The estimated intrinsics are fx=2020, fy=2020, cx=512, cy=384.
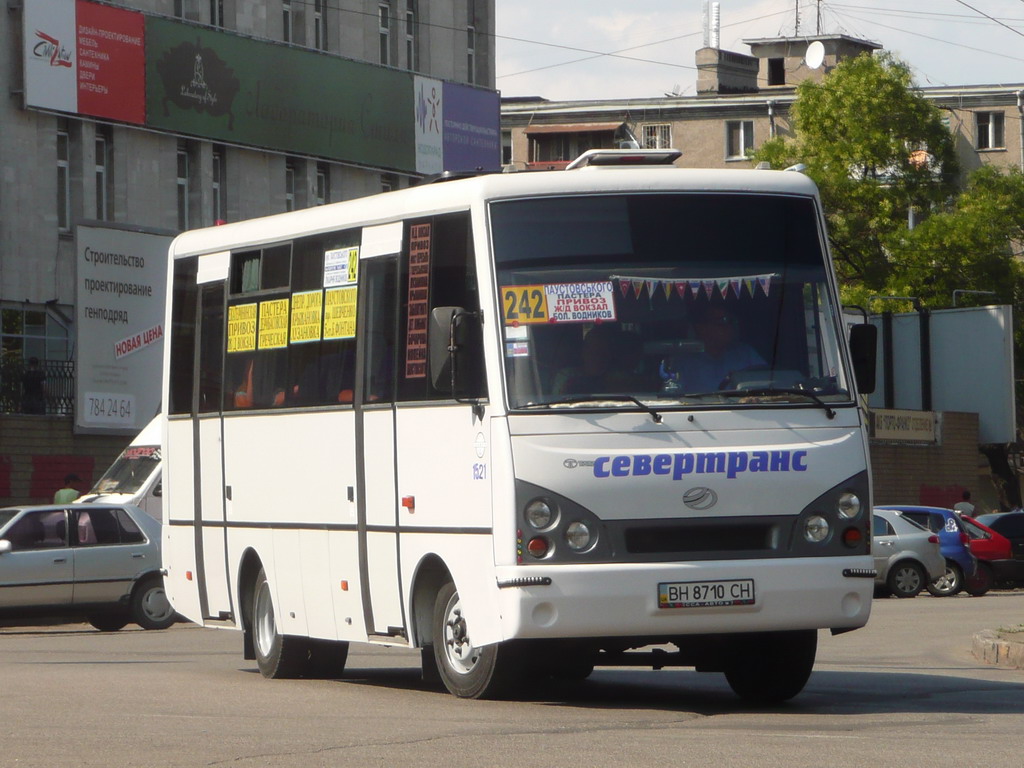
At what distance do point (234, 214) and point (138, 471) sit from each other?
16.6 metres

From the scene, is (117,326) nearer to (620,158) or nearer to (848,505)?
(620,158)

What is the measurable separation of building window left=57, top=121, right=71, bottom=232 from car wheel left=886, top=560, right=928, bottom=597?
1821 centimetres

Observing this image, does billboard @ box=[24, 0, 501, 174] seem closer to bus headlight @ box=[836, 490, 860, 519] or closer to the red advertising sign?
the red advertising sign

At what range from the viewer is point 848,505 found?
1109 centimetres

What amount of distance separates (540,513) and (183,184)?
→ 33.5 meters

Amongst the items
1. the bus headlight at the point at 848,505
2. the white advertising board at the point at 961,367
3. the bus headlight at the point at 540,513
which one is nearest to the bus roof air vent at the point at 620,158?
the bus headlight at the point at 540,513

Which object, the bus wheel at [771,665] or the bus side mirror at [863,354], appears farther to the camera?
the bus wheel at [771,665]

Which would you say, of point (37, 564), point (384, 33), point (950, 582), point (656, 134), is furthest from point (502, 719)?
point (656, 134)

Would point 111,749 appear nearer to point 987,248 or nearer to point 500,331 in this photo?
point 500,331

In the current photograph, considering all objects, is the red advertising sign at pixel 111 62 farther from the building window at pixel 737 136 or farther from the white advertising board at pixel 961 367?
the building window at pixel 737 136

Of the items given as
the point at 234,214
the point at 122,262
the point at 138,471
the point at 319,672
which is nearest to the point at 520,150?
the point at 234,214

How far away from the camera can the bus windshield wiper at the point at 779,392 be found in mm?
11094

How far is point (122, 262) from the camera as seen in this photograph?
3628 centimetres

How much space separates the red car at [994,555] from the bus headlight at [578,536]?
2275 centimetres
